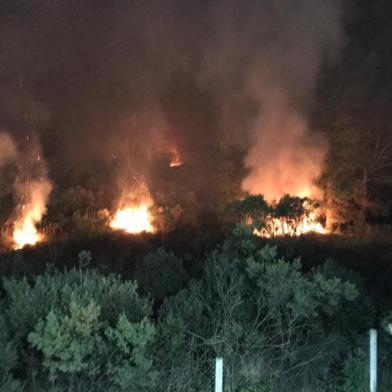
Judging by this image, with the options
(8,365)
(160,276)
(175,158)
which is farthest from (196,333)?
(175,158)

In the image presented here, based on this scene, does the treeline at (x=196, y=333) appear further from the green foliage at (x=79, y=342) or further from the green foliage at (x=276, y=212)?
the green foliage at (x=276, y=212)

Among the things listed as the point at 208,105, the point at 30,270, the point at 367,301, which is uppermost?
the point at 208,105

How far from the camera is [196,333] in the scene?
6.61 metres

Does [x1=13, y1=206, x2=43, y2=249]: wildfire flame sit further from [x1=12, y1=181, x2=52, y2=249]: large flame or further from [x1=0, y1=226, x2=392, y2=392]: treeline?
[x1=0, y1=226, x2=392, y2=392]: treeline

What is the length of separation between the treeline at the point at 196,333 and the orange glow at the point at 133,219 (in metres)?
11.0

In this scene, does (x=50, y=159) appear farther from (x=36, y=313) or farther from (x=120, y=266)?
(x=36, y=313)

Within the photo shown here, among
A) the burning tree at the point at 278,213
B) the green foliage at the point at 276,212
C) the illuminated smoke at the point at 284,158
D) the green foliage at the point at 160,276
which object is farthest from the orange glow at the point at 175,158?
the green foliage at the point at 160,276

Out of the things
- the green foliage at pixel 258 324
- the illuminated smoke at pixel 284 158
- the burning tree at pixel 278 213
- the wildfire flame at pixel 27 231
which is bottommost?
the green foliage at pixel 258 324

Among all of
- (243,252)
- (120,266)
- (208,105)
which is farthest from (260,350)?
(208,105)

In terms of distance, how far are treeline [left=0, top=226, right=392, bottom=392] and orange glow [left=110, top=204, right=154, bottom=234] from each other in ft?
35.9

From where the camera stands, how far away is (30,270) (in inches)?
453

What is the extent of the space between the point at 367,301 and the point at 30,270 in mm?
6663

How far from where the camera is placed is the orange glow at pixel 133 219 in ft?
65.0

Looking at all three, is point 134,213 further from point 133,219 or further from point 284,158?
point 284,158
